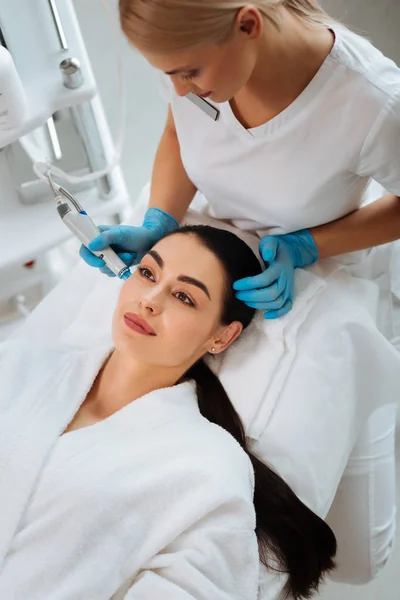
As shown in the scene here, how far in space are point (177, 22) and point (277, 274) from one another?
533mm

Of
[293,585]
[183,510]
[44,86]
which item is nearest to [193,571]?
[183,510]

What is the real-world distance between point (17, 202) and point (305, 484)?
1108mm

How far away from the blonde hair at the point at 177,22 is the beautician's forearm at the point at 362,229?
51cm

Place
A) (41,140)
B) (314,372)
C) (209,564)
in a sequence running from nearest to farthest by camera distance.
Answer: (209,564), (314,372), (41,140)

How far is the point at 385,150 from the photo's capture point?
1078 mm

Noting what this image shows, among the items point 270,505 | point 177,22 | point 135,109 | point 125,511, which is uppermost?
point 177,22

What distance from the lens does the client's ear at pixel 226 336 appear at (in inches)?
49.3

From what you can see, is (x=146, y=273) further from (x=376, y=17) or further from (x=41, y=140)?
(x=376, y=17)

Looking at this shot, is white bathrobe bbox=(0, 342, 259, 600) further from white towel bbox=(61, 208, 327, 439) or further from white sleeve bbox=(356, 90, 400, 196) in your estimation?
white sleeve bbox=(356, 90, 400, 196)

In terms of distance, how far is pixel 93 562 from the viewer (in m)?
1.02

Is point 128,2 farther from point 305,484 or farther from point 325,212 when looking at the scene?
point 305,484

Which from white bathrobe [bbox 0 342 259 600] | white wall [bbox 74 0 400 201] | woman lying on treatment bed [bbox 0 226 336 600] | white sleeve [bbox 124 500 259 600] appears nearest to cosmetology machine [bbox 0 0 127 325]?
white wall [bbox 74 0 400 201]

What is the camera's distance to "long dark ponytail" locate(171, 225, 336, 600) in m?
1.14

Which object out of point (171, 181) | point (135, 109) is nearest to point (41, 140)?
point (171, 181)
